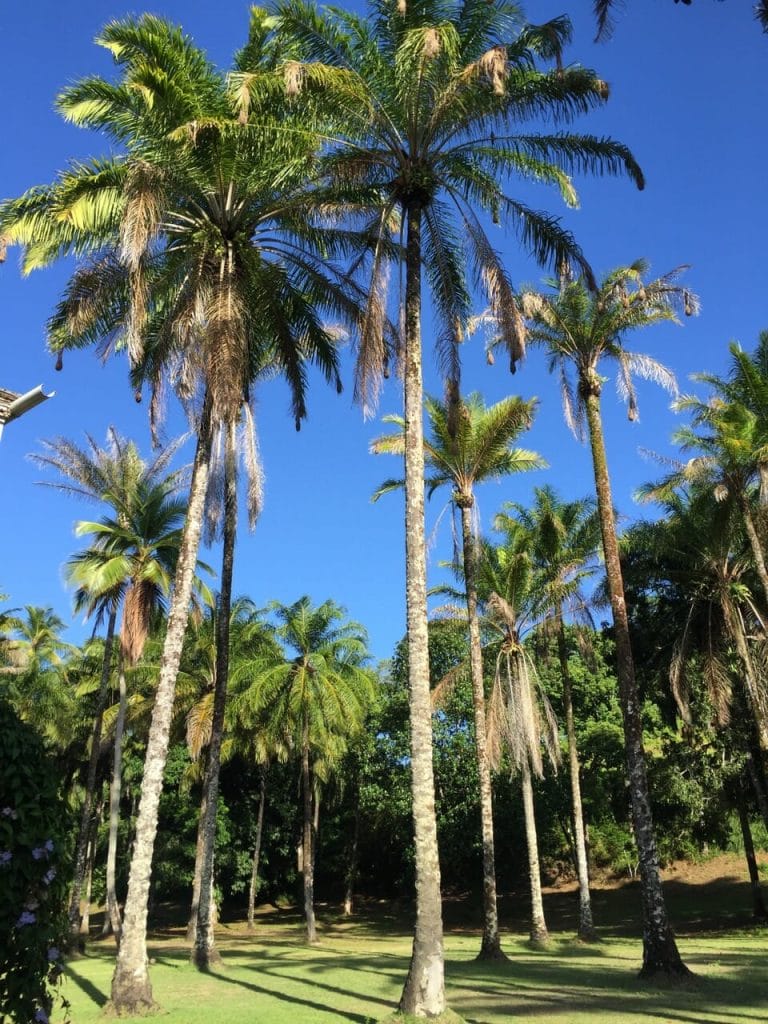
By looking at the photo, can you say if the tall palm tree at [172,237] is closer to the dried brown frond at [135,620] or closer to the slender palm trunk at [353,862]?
the dried brown frond at [135,620]

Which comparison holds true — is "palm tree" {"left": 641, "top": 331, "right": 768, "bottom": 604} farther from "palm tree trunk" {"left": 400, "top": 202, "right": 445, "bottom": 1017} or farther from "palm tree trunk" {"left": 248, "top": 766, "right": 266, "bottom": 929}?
"palm tree trunk" {"left": 248, "top": 766, "right": 266, "bottom": 929}

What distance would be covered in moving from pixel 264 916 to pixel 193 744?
21.3 m

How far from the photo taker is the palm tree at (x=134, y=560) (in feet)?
72.6

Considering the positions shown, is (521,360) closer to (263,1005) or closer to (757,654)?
(263,1005)

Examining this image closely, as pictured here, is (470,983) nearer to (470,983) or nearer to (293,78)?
(470,983)

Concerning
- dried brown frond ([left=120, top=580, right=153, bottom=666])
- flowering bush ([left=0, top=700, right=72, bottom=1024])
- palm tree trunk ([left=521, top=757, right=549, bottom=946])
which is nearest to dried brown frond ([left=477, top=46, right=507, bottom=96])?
flowering bush ([left=0, top=700, right=72, bottom=1024])

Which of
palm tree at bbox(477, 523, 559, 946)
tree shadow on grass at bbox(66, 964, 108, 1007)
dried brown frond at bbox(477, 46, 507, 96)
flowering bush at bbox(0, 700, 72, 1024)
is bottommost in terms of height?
tree shadow on grass at bbox(66, 964, 108, 1007)

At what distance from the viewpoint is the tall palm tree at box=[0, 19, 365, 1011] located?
477 inches

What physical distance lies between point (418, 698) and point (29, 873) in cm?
727

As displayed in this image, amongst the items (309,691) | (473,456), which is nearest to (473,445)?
(473,456)

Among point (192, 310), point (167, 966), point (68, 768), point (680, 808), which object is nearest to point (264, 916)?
point (68, 768)

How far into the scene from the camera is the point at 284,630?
31453 millimetres

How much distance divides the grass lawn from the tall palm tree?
2455mm

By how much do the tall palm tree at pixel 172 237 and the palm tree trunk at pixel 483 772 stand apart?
743 cm
